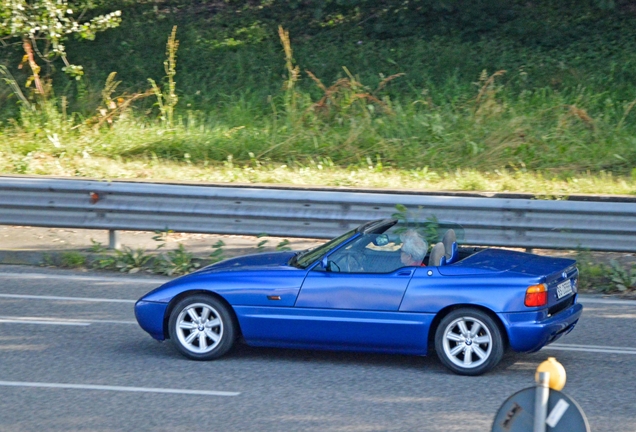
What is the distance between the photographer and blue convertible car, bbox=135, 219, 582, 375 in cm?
659

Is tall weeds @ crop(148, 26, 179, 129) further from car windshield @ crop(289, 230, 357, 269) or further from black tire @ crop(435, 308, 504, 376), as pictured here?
black tire @ crop(435, 308, 504, 376)

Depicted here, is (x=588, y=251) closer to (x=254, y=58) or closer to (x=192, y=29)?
(x=254, y=58)

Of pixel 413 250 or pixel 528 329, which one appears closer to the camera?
pixel 528 329

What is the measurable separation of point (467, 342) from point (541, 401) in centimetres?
327

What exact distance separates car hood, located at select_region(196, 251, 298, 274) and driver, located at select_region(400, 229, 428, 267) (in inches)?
40.1

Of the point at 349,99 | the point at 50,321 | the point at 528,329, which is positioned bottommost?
the point at 50,321

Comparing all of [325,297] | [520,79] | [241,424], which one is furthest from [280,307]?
[520,79]

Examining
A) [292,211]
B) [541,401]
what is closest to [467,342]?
[541,401]

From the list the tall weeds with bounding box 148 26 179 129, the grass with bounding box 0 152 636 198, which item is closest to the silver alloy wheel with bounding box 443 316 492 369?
the grass with bounding box 0 152 636 198

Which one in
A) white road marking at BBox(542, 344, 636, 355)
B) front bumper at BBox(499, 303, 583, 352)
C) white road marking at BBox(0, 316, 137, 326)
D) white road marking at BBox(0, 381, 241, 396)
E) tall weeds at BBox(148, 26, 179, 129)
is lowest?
white road marking at BBox(0, 381, 241, 396)

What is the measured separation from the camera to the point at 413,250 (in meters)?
6.92

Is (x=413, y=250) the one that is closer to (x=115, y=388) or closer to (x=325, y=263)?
(x=325, y=263)

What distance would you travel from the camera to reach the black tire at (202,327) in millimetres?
7113

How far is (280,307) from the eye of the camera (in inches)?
275
